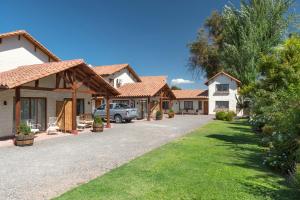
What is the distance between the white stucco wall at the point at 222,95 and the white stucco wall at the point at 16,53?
30818mm

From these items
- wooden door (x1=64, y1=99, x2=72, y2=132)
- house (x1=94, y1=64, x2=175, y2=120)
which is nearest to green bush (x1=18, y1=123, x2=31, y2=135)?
wooden door (x1=64, y1=99, x2=72, y2=132)

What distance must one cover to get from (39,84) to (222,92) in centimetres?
3322

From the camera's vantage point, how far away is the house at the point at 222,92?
4478 cm

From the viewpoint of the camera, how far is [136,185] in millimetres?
6777

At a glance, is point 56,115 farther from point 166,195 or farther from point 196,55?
point 196,55

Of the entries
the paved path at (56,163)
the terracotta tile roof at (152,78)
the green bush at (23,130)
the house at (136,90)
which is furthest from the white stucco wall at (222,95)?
the green bush at (23,130)

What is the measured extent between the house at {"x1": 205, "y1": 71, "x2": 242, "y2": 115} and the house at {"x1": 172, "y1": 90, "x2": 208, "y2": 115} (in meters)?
2.13

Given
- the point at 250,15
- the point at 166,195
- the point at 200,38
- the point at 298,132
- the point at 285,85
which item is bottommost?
the point at 166,195

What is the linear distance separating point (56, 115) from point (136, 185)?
14239 millimetres

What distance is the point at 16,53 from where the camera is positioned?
782 inches

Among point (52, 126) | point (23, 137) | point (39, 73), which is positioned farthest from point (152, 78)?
point (23, 137)

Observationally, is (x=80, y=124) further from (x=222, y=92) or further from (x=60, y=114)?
(x=222, y=92)

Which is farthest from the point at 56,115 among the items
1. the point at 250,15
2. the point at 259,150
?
the point at 250,15

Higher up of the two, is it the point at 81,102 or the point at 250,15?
the point at 250,15
